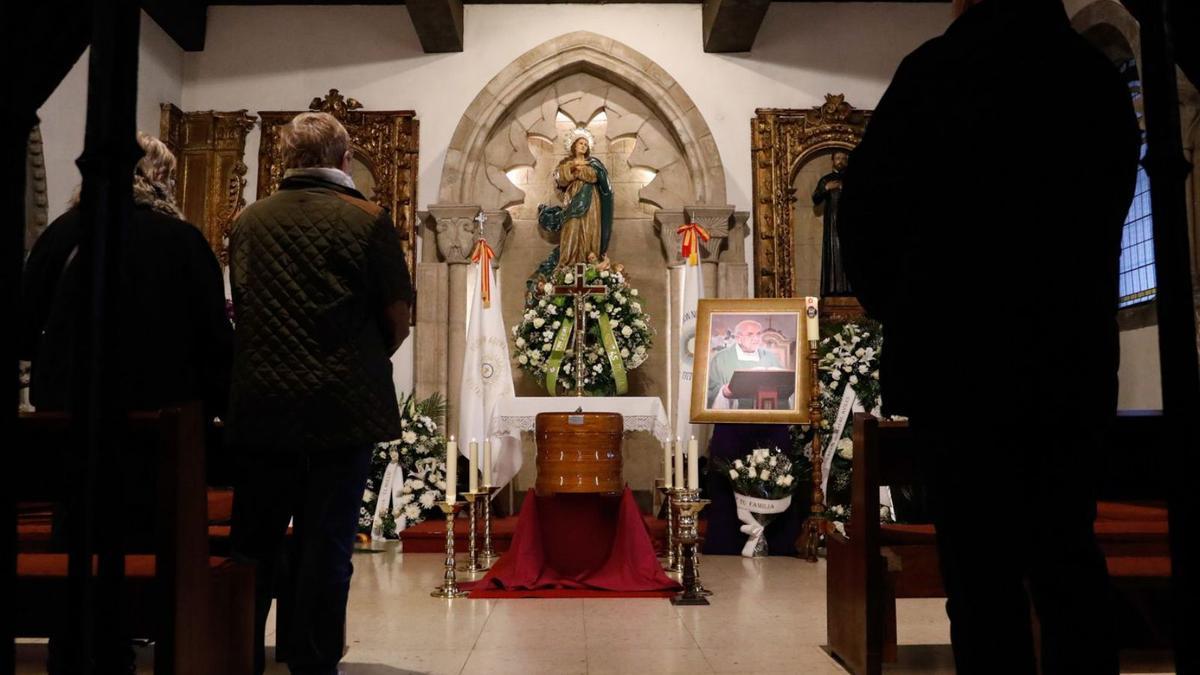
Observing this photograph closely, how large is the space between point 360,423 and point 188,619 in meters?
0.73

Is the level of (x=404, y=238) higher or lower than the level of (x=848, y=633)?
higher

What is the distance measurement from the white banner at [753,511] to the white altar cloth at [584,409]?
2.76ft

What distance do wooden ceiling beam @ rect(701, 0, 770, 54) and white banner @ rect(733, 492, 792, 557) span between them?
413 centimetres

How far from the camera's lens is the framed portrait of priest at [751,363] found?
701cm

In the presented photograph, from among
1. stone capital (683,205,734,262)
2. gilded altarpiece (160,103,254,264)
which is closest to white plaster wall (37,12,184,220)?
gilded altarpiece (160,103,254,264)

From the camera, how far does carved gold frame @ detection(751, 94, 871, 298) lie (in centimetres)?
898

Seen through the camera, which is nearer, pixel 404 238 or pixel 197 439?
pixel 197 439

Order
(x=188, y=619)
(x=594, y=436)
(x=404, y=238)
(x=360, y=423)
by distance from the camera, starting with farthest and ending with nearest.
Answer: (x=404, y=238), (x=594, y=436), (x=360, y=423), (x=188, y=619)

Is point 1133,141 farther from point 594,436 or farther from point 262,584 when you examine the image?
point 594,436

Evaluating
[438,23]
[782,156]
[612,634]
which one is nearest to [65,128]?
[438,23]

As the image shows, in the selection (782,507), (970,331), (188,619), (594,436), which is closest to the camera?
(970,331)

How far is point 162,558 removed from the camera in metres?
2.20

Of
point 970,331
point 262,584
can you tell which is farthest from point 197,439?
point 970,331

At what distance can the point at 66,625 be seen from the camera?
1.07 m
